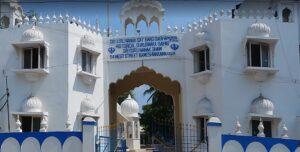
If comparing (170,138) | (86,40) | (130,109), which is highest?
(86,40)

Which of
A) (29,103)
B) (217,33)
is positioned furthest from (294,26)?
(29,103)

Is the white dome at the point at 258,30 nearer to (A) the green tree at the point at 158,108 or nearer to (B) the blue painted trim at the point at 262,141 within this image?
(B) the blue painted trim at the point at 262,141

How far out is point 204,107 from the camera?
50.0 feet

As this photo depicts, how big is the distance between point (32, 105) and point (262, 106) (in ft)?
22.5

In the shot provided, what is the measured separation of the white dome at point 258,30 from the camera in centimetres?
1512

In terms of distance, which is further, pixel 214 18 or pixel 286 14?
pixel 286 14

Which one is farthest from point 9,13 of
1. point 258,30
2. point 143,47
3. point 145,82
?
point 258,30

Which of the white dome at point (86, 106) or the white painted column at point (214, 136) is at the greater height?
the white dome at point (86, 106)

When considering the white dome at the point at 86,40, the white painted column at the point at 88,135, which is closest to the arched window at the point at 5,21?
the white dome at the point at 86,40

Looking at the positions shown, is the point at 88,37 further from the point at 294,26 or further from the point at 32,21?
the point at 294,26

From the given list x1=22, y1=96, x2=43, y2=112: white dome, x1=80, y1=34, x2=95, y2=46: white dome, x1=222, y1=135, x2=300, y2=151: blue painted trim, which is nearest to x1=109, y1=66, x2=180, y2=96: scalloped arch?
x1=80, y1=34, x2=95, y2=46: white dome

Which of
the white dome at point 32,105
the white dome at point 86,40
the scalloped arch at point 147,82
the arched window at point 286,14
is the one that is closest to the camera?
the white dome at point 32,105

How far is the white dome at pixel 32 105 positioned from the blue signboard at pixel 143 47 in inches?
121

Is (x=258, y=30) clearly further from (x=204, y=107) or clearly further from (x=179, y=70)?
(x=179, y=70)
